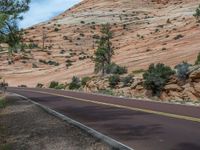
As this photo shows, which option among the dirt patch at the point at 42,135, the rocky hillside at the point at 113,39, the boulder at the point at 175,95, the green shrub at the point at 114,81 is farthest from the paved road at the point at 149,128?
the rocky hillside at the point at 113,39

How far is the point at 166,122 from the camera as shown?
15.7 metres

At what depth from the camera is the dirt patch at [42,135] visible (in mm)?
12241

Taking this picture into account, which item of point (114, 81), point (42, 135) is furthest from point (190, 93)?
point (42, 135)

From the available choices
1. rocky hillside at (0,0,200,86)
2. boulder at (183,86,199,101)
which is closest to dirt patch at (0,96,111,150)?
boulder at (183,86,199,101)

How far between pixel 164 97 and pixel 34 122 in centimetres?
1778

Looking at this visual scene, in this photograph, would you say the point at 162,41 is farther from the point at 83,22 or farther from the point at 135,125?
the point at 135,125

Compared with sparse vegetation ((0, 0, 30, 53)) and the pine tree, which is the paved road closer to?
sparse vegetation ((0, 0, 30, 53))

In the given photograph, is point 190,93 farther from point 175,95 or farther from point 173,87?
point 173,87

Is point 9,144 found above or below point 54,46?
below

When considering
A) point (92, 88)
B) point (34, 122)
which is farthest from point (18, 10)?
point (92, 88)

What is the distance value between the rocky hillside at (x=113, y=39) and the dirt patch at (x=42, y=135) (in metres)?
38.1

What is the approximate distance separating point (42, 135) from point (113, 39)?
3461 inches

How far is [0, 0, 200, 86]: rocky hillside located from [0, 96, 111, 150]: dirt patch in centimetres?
3812

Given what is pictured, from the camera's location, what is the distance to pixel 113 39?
101688mm
